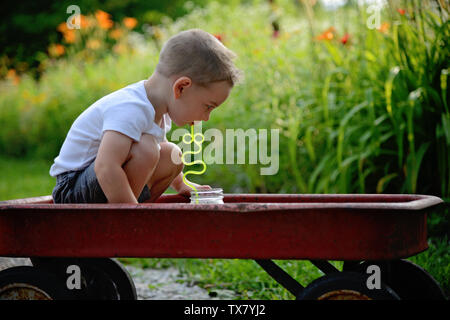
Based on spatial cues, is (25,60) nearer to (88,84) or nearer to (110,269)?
(88,84)

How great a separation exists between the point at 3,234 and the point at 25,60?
1345 cm

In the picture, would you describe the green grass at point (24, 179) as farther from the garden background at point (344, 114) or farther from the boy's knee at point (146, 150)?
the boy's knee at point (146, 150)

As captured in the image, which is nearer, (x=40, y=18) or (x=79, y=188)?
(x=79, y=188)

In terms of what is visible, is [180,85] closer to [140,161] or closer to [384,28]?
[140,161]

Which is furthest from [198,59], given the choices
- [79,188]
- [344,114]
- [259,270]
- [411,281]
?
[344,114]

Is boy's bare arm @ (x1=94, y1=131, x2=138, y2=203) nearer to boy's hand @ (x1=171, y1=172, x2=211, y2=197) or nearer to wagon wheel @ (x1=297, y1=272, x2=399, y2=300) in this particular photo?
boy's hand @ (x1=171, y1=172, x2=211, y2=197)

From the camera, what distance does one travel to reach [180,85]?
205 centimetres

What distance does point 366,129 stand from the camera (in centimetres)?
354

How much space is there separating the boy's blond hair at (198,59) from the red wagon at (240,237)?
1.83ft

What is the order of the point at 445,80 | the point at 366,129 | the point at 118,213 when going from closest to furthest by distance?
the point at 118,213
the point at 445,80
the point at 366,129

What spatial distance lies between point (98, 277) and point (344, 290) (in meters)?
1.01

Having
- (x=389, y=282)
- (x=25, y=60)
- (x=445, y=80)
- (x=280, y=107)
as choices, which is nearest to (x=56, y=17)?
(x=25, y=60)

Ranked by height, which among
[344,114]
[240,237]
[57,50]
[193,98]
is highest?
[57,50]

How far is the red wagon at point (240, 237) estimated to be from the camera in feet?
5.39
